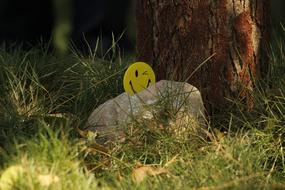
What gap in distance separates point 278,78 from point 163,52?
570 millimetres

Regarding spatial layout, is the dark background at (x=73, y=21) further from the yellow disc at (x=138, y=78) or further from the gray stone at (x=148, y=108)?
the gray stone at (x=148, y=108)

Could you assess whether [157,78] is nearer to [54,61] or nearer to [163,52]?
[163,52]

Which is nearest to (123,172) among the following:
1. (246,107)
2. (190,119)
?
(190,119)

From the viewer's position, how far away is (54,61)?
4023 millimetres

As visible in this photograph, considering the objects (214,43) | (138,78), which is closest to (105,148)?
(138,78)

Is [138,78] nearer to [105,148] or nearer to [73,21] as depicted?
[105,148]

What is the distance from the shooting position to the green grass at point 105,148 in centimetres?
272

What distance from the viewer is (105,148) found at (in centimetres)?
314

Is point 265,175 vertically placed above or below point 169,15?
below

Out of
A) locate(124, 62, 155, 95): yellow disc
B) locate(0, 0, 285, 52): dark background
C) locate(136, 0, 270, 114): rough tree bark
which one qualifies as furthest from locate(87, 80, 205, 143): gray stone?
locate(0, 0, 285, 52): dark background

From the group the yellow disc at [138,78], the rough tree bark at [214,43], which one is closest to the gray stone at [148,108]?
the yellow disc at [138,78]

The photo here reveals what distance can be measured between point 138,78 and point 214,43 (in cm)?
40

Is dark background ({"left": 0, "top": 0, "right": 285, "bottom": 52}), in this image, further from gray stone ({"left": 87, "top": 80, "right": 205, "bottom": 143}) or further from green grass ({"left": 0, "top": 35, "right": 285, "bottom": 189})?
gray stone ({"left": 87, "top": 80, "right": 205, "bottom": 143})

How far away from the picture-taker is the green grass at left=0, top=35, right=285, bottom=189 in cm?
272
